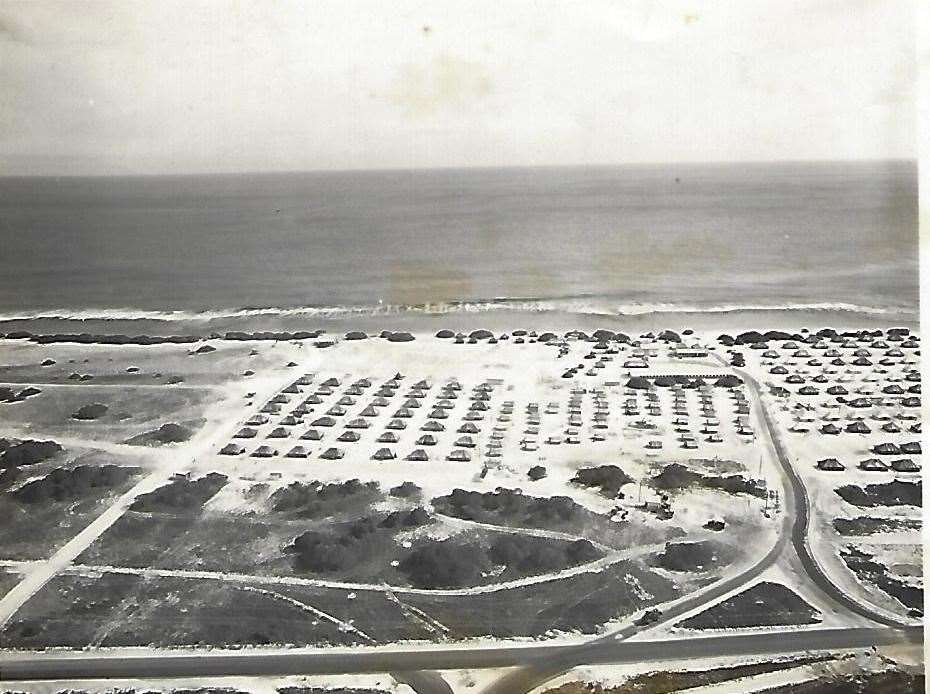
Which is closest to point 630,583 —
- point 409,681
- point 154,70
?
point 409,681

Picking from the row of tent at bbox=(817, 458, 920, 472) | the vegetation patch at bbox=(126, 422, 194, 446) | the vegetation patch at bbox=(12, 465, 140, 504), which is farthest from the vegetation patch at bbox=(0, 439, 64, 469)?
the row of tent at bbox=(817, 458, 920, 472)

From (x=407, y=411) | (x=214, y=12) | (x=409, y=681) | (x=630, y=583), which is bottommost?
(x=409, y=681)

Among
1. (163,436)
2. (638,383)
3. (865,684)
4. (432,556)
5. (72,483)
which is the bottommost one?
(865,684)

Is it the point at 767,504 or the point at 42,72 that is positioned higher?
the point at 42,72

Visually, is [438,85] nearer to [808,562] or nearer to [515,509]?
[515,509]

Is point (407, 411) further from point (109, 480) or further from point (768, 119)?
point (768, 119)

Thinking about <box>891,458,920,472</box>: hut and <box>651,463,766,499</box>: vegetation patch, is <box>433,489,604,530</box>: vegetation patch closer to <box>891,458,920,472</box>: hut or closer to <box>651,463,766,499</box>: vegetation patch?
<box>651,463,766,499</box>: vegetation patch

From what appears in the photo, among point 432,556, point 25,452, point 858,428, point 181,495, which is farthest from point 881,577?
point 25,452
